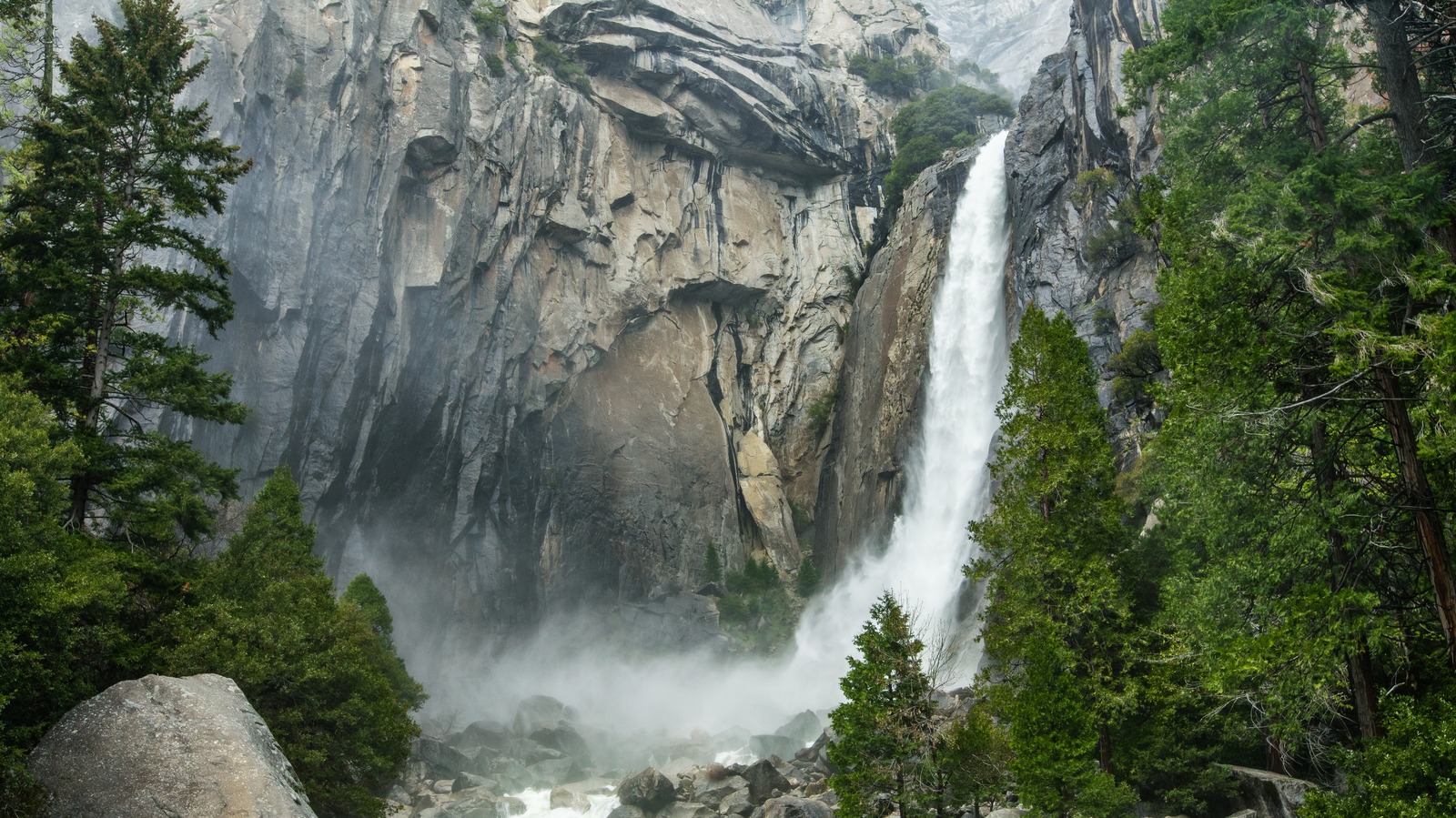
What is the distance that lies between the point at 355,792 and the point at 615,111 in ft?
134

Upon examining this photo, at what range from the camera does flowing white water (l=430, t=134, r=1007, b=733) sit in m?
42.0

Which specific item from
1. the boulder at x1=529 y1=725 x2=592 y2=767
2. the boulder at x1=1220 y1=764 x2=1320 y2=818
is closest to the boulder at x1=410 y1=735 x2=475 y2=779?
the boulder at x1=529 y1=725 x2=592 y2=767

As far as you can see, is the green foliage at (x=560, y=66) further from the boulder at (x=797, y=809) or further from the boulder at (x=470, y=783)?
the boulder at (x=797, y=809)

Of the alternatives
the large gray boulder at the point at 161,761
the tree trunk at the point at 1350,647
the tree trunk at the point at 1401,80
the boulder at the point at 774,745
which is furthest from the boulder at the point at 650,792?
the tree trunk at the point at 1401,80

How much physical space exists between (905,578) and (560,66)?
3180 centimetres

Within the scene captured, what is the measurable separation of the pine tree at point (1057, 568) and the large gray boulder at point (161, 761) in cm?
1128

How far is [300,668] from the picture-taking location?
19312 mm

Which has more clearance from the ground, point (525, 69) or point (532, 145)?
point (525, 69)

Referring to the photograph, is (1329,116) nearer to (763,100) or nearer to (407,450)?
(407,450)

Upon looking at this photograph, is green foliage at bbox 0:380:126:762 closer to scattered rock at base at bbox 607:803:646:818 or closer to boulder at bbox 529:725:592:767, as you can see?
scattered rock at base at bbox 607:803:646:818

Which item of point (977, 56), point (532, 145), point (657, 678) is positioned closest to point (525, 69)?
point (532, 145)

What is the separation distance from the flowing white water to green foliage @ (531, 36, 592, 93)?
68.4ft

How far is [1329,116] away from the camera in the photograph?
54.2ft

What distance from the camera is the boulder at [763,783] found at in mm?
28178
